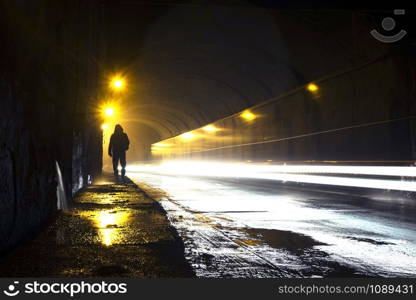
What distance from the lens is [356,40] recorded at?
13234 mm

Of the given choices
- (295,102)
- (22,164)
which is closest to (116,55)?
(295,102)

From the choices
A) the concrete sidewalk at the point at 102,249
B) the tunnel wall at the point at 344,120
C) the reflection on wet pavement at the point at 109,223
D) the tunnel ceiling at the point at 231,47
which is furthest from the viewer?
the tunnel ceiling at the point at 231,47

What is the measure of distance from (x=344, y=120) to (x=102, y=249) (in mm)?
10697

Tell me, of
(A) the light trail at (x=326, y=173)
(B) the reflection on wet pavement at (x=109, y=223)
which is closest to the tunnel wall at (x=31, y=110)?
(B) the reflection on wet pavement at (x=109, y=223)

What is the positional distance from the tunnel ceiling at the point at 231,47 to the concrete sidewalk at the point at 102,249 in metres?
7.44

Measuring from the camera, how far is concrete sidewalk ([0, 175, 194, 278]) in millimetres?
3470

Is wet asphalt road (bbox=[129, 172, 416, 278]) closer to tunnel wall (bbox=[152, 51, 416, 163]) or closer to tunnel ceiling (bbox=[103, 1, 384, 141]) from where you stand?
tunnel wall (bbox=[152, 51, 416, 163])

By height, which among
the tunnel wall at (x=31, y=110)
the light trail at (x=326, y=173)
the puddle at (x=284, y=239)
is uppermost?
the tunnel wall at (x=31, y=110)

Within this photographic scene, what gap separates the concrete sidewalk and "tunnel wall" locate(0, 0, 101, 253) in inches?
9.6

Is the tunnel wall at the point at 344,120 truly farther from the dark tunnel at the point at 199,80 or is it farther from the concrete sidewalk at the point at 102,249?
the concrete sidewalk at the point at 102,249

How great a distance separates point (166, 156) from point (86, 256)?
121 ft

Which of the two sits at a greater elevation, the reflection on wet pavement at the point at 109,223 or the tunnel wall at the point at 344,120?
the tunnel wall at the point at 344,120

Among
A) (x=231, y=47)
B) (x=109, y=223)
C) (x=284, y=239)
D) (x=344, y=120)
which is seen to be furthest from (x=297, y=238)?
(x=231, y=47)

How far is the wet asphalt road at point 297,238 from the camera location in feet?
12.3
